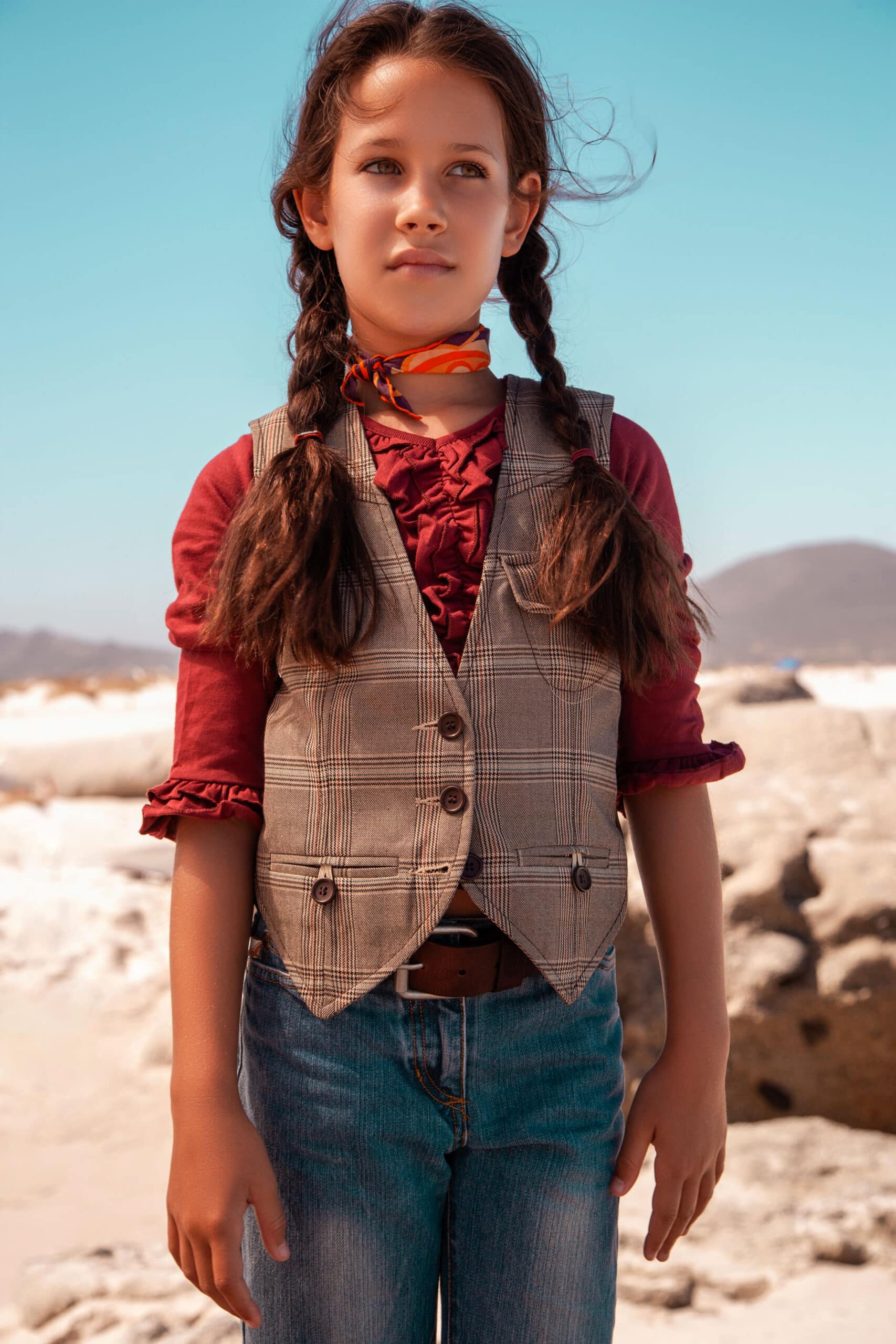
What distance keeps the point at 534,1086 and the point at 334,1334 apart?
0.31 meters

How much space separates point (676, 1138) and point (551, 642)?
535 mm

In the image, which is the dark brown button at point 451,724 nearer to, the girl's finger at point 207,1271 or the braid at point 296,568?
the braid at point 296,568

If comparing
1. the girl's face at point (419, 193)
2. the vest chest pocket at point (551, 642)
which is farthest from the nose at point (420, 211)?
the vest chest pocket at point (551, 642)

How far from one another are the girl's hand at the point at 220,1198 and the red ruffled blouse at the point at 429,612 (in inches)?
11.7

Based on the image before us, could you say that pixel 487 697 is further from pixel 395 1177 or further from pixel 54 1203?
pixel 54 1203

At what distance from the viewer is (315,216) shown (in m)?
1.37

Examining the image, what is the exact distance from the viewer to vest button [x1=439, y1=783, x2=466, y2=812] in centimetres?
112

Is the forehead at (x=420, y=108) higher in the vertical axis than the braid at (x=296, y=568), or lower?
higher

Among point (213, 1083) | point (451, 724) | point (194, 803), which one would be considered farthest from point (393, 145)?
point (213, 1083)

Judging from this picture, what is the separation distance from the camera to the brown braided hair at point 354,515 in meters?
1.15

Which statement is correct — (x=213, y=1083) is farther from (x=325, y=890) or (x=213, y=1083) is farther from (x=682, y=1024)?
(x=682, y=1024)

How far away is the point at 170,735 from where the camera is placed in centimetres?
735

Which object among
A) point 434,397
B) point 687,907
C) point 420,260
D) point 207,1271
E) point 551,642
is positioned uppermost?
point 420,260

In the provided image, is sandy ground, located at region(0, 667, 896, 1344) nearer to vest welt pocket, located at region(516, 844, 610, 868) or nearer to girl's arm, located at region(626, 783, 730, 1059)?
girl's arm, located at region(626, 783, 730, 1059)
